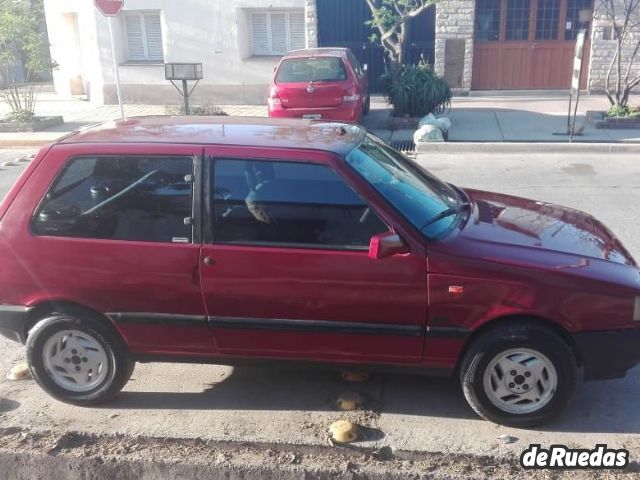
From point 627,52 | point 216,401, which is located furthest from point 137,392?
point 627,52

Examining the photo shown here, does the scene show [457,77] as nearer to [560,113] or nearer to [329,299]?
[560,113]

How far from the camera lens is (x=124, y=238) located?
3947 mm

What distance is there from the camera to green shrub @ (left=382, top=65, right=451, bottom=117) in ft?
44.8

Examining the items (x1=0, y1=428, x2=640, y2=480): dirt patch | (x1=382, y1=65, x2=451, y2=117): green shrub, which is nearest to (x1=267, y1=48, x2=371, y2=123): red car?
(x1=382, y1=65, x2=451, y2=117): green shrub

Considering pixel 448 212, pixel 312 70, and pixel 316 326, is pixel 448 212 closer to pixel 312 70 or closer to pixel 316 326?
pixel 316 326

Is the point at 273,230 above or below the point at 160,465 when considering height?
above

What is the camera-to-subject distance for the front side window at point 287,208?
3.80m

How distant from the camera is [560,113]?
15.0m

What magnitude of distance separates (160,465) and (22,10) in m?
15.0

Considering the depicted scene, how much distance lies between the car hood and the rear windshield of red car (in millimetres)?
8089

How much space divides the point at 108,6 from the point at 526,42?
Result: 33.3 ft

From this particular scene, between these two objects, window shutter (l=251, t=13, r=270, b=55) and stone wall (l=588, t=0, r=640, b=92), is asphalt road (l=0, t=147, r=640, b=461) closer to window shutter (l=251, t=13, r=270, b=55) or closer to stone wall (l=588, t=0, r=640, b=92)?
Result: window shutter (l=251, t=13, r=270, b=55)

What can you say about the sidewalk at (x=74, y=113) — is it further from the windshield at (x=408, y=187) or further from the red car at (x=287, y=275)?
the windshield at (x=408, y=187)

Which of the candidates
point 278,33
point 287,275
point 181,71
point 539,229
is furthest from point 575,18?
point 287,275
